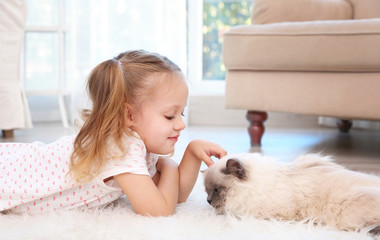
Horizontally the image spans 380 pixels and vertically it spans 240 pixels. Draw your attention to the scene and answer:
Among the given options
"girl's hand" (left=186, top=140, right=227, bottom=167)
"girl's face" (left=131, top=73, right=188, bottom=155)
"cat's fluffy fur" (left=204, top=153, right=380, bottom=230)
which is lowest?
"cat's fluffy fur" (left=204, top=153, right=380, bottom=230)

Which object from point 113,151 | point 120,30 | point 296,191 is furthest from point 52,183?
point 120,30

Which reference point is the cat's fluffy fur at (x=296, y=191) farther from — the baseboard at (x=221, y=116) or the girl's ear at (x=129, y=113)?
the baseboard at (x=221, y=116)

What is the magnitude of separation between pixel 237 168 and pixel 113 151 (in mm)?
275

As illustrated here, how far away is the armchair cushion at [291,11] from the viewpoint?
2336mm

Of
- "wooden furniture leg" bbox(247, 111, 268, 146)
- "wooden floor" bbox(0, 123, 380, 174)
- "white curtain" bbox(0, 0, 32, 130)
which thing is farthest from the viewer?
"white curtain" bbox(0, 0, 32, 130)

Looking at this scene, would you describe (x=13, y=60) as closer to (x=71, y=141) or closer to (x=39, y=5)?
(x=39, y=5)

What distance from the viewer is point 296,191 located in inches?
38.2

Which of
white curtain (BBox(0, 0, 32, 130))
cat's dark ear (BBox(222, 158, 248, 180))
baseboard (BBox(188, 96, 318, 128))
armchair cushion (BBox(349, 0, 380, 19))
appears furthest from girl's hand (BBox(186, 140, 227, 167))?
baseboard (BBox(188, 96, 318, 128))

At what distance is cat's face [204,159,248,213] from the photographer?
1.01 metres

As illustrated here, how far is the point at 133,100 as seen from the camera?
108 cm

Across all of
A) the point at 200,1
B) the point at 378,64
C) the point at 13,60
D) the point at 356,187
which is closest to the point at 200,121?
the point at 200,1

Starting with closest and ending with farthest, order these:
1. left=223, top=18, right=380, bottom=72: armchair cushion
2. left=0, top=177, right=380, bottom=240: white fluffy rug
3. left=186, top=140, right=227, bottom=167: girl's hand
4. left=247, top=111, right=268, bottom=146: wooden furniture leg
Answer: left=0, top=177, right=380, bottom=240: white fluffy rug < left=186, top=140, right=227, bottom=167: girl's hand < left=223, top=18, right=380, bottom=72: armchair cushion < left=247, top=111, right=268, bottom=146: wooden furniture leg

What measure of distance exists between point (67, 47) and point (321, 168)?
2743 millimetres

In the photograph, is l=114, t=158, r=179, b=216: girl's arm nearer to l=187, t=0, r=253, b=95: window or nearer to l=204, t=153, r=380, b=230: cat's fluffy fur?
l=204, t=153, r=380, b=230: cat's fluffy fur
